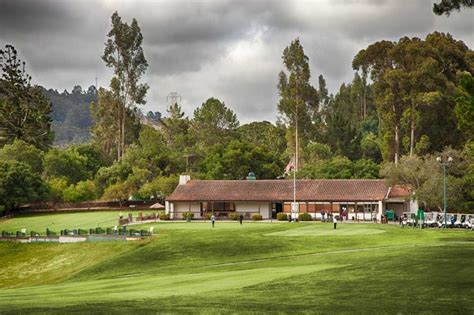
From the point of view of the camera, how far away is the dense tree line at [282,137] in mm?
82938

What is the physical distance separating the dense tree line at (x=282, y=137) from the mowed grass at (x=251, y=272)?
1942cm

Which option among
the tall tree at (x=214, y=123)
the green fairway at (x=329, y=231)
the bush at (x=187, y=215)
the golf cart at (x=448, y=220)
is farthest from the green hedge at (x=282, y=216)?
the tall tree at (x=214, y=123)

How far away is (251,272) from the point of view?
115ft

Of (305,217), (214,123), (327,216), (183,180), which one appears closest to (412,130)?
(327,216)

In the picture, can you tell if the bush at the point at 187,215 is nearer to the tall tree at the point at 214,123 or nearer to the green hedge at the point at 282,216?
the green hedge at the point at 282,216

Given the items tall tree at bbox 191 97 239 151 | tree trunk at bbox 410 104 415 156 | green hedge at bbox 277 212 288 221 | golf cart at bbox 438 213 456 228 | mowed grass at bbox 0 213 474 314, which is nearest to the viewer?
mowed grass at bbox 0 213 474 314

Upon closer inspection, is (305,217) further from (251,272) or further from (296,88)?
(251,272)

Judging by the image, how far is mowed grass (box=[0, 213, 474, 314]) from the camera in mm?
23500

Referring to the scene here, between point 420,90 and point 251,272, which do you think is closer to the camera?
point 251,272

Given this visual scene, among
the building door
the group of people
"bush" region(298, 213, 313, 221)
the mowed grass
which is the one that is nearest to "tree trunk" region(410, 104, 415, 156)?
the group of people

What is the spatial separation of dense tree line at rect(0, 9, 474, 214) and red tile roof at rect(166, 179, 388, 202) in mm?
3696

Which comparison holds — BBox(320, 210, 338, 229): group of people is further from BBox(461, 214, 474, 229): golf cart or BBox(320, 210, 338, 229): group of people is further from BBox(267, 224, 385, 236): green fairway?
BBox(461, 214, 474, 229): golf cart

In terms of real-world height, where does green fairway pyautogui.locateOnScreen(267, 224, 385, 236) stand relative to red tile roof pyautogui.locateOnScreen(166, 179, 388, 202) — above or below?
below

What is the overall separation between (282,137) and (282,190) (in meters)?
51.7
